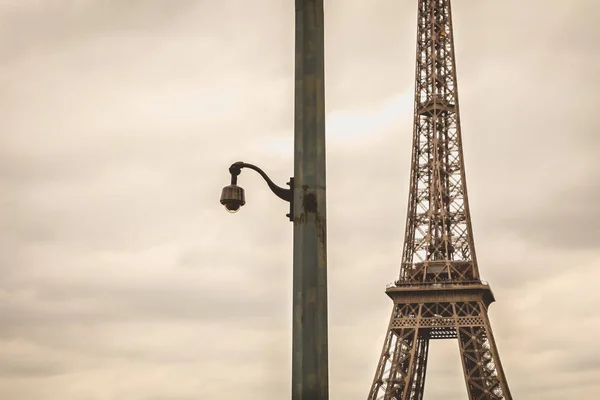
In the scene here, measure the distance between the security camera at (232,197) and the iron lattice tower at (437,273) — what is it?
65754 mm

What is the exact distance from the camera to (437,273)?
7800 centimetres

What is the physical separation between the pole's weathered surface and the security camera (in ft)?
4.25

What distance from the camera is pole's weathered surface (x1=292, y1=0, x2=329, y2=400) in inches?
323

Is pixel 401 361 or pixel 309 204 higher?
pixel 401 361

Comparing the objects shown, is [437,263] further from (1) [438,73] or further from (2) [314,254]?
(2) [314,254]

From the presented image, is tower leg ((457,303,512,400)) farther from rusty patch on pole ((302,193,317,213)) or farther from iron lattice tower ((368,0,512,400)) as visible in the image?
rusty patch on pole ((302,193,317,213))

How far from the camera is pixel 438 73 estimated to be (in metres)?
85.8

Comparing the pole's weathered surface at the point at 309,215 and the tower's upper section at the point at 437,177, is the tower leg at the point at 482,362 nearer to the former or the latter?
the tower's upper section at the point at 437,177

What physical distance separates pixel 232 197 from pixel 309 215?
1.51 metres

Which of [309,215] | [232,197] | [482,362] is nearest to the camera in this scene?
[309,215]

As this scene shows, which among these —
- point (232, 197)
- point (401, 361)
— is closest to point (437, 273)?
point (401, 361)

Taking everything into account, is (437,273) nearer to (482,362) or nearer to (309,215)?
(482,362)

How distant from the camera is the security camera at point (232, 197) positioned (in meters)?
9.98

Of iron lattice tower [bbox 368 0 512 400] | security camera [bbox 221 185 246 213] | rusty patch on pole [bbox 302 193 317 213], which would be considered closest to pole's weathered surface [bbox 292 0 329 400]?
rusty patch on pole [bbox 302 193 317 213]
